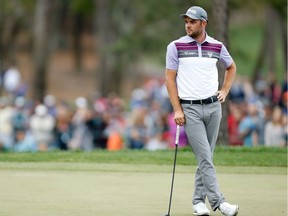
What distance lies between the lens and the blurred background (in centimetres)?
2606

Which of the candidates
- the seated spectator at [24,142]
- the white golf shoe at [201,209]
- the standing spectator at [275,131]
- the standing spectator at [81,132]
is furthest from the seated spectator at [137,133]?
the white golf shoe at [201,209]

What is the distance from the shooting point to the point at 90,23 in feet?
235

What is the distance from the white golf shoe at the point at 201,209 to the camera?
413 inches

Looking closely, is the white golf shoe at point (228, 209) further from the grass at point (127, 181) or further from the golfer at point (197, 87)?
the grass at point (127, 181)

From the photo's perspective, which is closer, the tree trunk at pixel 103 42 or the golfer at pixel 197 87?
the golfer at pixel 197 87

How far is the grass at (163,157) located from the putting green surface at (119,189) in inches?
14.9

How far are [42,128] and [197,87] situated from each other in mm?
14917

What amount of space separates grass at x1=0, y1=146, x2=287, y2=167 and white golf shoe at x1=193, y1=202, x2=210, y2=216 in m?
4.13

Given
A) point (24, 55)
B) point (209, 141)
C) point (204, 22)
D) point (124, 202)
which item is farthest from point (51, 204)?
point (24, 55)

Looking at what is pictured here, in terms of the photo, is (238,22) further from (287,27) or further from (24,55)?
(287,27)

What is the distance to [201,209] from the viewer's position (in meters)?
10.5

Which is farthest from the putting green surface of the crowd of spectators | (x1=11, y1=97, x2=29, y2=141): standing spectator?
(x1=11, y1=97, x2=29, y2=141): standing spectator

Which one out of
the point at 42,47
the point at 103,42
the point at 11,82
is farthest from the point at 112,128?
the point at 103,42

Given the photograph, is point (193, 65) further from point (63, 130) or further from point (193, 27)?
point (63, 130)
